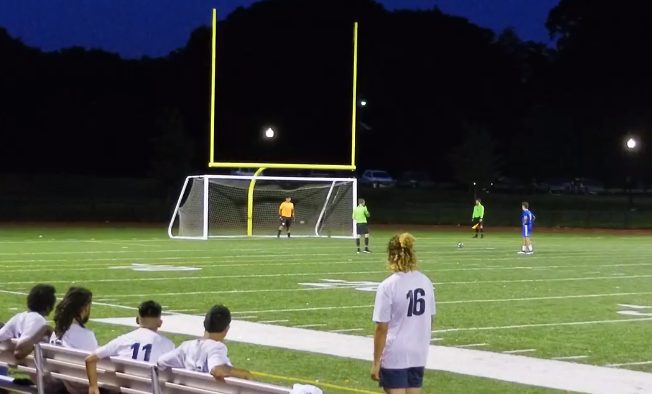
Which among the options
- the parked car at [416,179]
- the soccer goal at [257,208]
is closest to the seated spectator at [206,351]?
the soccer goal at [257,208]

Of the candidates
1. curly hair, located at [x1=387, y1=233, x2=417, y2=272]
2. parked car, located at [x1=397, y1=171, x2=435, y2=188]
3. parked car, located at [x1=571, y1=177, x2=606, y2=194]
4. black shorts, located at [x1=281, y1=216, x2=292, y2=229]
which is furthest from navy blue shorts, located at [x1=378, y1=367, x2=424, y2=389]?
parked car, located at [x1=571, y1=177, x2=606, y2=194]

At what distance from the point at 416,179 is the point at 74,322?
255 ft

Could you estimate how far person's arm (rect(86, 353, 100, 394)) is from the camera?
831 centimetres

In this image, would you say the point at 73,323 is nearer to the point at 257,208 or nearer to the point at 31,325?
the point at 31,325

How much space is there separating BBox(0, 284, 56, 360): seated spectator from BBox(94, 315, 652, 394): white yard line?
4.19 m

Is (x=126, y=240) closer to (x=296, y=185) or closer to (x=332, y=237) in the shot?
(x=332, y=237)

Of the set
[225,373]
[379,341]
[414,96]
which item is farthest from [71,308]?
[414,96]

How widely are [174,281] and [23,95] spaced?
64.3 metres

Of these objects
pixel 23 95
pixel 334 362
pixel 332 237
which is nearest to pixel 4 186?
pixel 23 95

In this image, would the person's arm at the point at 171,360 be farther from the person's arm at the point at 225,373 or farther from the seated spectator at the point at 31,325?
the seated spectator at the point at 31,325

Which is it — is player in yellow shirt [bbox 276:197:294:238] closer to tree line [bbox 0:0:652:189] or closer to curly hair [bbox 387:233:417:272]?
tree line [bbox 0:0:652:189]

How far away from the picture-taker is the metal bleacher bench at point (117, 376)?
24.2ft

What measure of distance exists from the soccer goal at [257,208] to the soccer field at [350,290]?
2.12 meters

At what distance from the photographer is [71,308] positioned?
29.8ft
